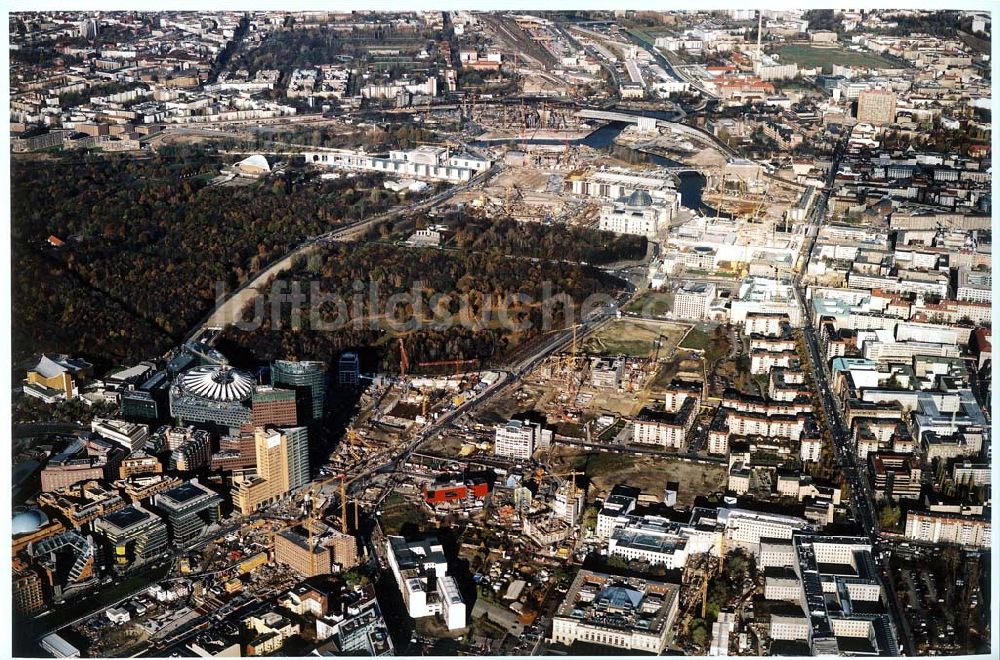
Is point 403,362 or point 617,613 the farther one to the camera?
point 403,362

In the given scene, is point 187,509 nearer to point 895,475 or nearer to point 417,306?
point 417,306

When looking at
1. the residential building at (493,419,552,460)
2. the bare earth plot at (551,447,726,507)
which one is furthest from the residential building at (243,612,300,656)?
the residential building at (493,419,552,460)

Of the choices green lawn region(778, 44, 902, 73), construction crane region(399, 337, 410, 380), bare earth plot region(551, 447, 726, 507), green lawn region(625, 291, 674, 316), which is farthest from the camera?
green lawn region(778, 44, 902, 73)

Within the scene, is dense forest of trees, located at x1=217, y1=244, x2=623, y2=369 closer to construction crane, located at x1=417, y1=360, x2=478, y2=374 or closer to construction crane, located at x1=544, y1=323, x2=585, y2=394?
construction crane, located at x1=417, y1=360, x2=478, y2=374

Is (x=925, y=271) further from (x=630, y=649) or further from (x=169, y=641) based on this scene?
(x=169, y=641)

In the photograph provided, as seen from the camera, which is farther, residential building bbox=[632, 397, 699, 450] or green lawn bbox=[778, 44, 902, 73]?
green lawn bbox=[778, 44, 902, 73]

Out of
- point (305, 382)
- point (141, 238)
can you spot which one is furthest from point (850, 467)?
point (141, 238)

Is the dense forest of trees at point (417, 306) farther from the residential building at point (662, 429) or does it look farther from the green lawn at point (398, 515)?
the green lawn at point (398, 515)

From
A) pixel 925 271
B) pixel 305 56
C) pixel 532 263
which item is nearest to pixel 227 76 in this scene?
pixel 305 56
